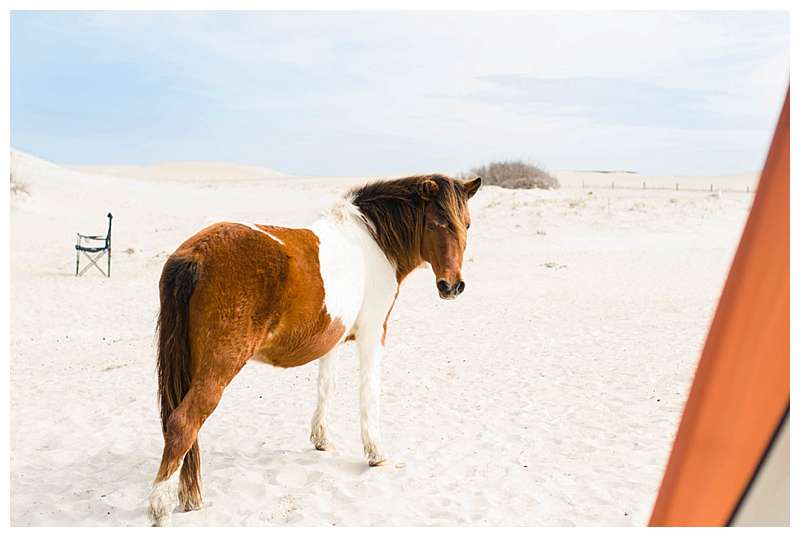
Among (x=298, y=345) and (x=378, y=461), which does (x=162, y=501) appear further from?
(x=378, y=461)

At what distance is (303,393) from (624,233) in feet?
55.6

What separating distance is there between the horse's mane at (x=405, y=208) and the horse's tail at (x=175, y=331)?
4.23 feet

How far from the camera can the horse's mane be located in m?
3.93

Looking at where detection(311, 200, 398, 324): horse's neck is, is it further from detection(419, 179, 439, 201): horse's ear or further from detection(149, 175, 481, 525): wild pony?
detection(419, 179, 439, 201): horse's ear

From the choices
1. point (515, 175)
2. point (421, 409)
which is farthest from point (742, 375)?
point (515, 175)

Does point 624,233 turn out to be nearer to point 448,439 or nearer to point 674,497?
point 448,439

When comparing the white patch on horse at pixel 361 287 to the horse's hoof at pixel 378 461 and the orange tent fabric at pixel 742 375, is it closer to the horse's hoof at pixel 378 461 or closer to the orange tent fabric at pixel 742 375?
the horse's hoof at pixel 378 461

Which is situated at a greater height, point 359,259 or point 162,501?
point 359,259

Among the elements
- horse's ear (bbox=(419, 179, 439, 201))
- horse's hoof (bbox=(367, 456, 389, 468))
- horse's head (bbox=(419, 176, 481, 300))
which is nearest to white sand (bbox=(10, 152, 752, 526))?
horse's hoof (bbox=(367, 456, 389, 468))

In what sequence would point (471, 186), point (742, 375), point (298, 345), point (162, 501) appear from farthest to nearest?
point (471, 186) < point (298, 345) < point (162, 501) < point (742, 375)

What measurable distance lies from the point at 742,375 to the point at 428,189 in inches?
129

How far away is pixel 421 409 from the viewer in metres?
5.70
